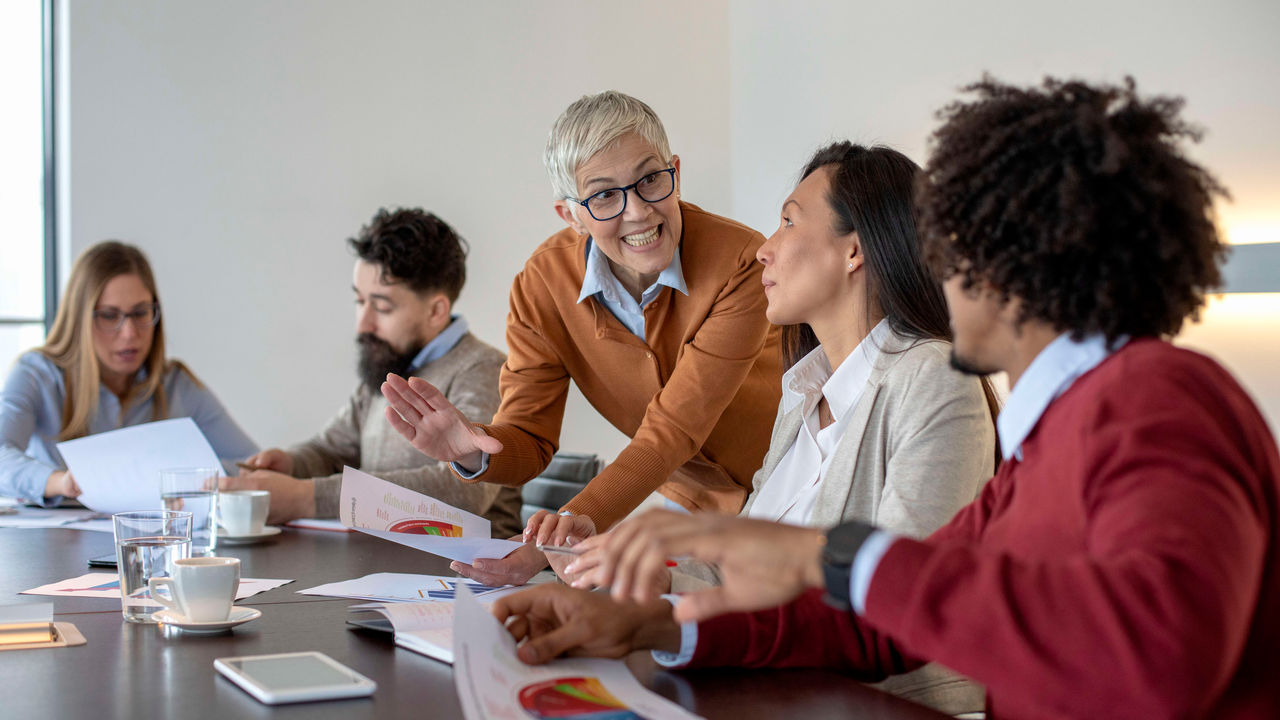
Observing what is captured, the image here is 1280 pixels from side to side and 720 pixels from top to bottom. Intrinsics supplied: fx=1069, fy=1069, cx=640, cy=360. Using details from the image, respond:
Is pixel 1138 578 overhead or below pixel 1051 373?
below

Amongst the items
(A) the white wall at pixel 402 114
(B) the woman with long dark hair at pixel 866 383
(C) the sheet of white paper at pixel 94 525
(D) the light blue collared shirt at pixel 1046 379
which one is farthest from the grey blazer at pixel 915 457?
(A) the white wall at pixel 402 114

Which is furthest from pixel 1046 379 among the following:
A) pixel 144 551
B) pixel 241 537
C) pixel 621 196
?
pixel 241 537

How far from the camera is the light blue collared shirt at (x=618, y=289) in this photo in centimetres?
237

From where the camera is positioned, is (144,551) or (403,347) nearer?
(144,551)

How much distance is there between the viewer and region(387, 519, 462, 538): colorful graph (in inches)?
65.5

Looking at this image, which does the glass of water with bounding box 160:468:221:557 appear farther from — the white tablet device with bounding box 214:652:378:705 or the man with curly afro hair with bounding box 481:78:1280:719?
the man with curly afro hair with bounding box 481:78:1280:719

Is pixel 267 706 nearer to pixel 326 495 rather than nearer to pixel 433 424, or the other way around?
pixel 433 424

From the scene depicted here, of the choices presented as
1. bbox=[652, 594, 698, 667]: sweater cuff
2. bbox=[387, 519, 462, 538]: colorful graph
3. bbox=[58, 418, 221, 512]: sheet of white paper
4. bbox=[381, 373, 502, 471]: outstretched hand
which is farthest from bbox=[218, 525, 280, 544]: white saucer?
bbox=[652, 594, 698, 667]: sweater cuff

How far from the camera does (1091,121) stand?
0.92m

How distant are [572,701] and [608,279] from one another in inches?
59.2

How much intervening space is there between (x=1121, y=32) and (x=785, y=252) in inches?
86.2

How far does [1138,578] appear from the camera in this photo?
2.38 ft

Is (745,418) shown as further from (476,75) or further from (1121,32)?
(476,75)

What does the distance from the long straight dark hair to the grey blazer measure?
0.19ft
